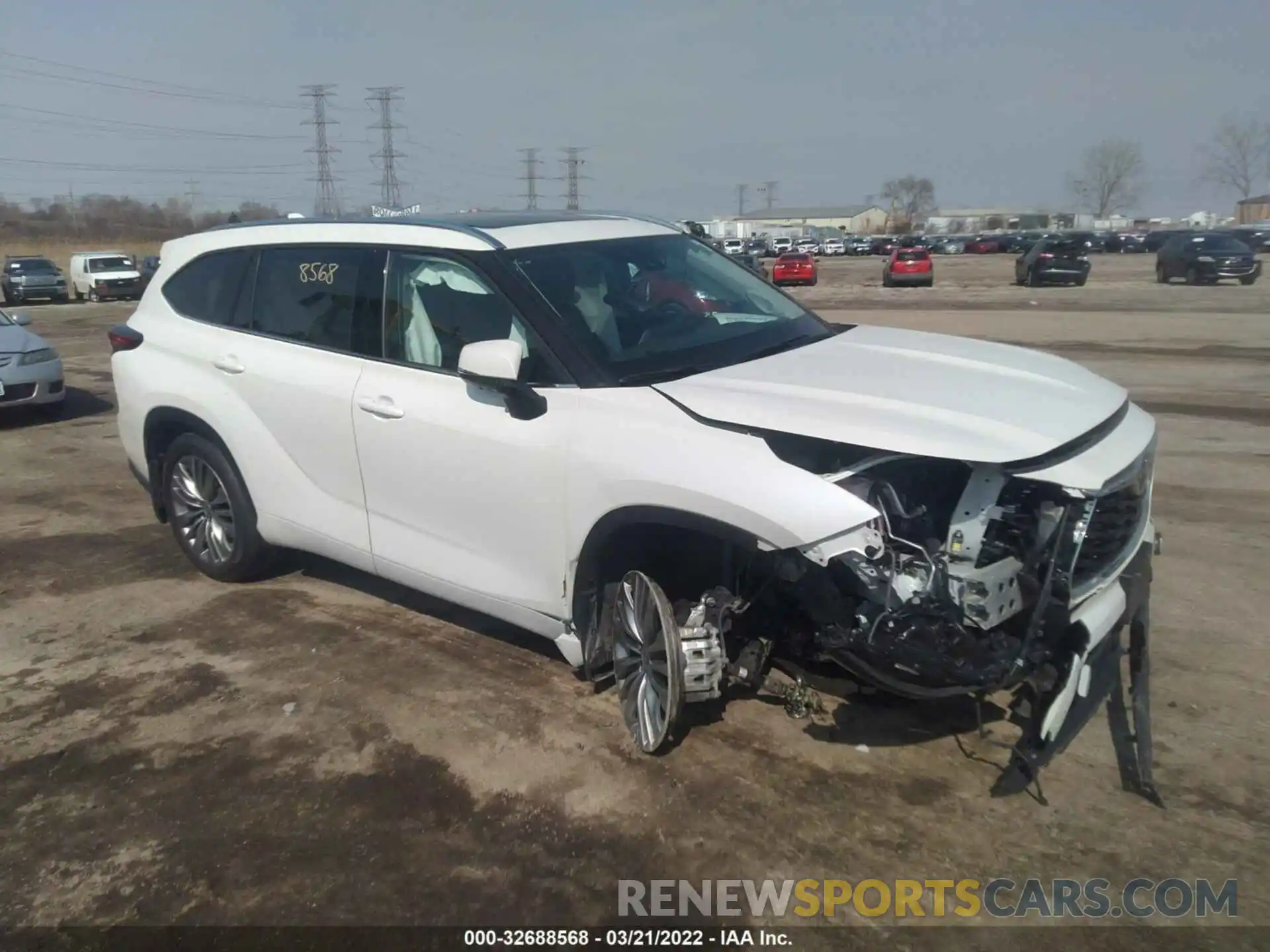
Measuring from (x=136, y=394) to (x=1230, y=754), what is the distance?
554 cm

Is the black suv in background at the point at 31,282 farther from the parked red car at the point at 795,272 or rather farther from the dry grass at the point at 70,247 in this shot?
the dry grass at the point at 70,247

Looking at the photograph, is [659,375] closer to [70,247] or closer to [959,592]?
[959,592]

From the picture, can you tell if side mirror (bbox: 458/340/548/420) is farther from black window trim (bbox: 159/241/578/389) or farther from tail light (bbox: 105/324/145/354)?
tail light (bbox: 105/324/145/354)

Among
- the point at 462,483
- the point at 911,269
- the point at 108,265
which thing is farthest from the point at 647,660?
the point at 108,265

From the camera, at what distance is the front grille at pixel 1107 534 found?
3.51 m

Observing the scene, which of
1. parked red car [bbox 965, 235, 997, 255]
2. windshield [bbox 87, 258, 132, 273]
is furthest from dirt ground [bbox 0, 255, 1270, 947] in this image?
parked red car [bbox 965, 235, 997, 255]

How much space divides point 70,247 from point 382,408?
7651cm

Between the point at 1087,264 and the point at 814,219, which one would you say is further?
the point at 814,219

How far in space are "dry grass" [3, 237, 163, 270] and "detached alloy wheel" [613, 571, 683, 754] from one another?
6435 cm

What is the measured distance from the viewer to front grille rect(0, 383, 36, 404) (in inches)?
422

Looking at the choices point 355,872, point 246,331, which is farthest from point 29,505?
point 355,872

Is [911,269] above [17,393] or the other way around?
above

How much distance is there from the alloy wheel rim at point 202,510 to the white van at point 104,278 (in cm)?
3452

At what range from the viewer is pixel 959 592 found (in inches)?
133
